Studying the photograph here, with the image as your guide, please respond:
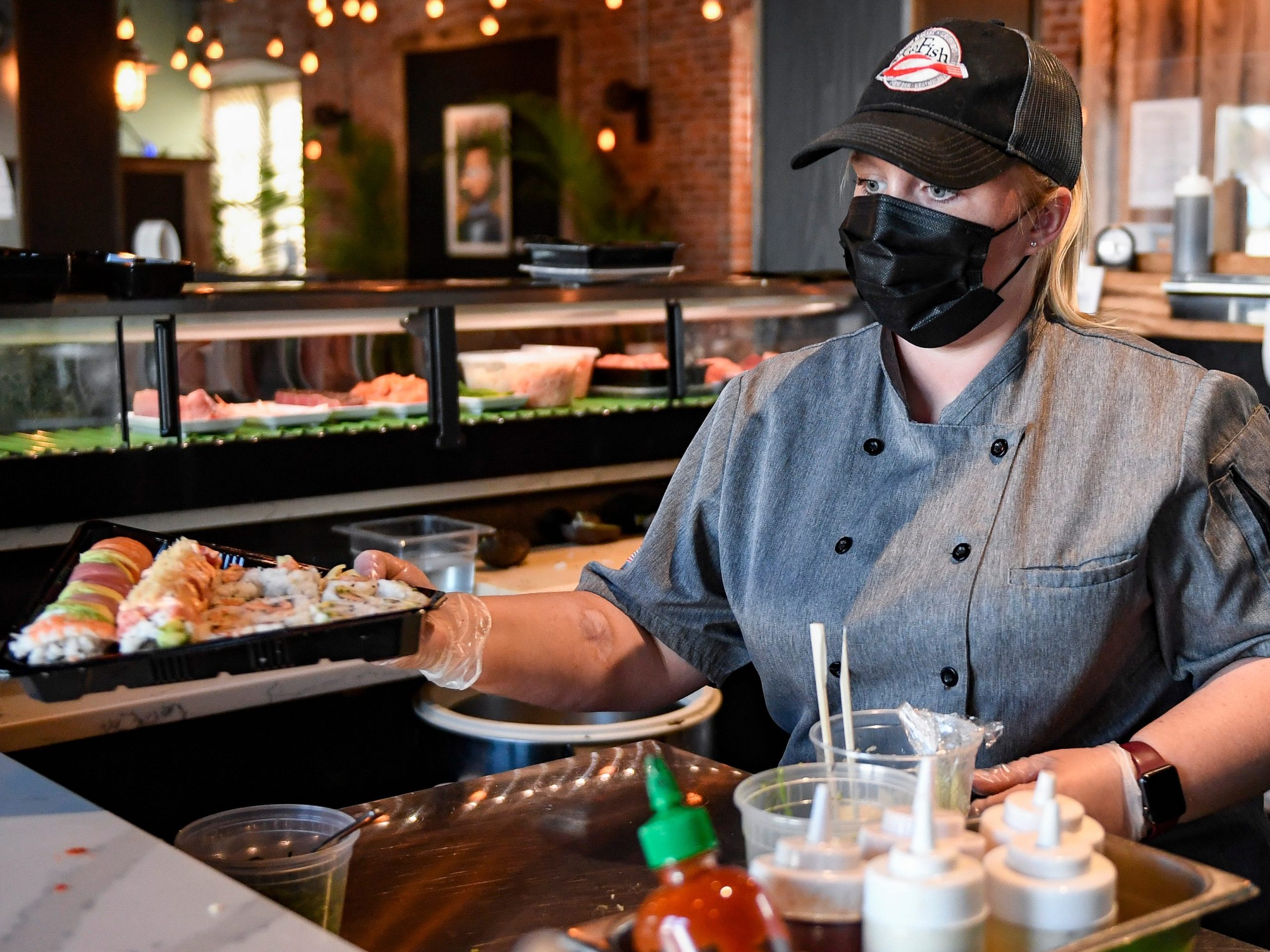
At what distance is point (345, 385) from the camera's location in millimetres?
3404

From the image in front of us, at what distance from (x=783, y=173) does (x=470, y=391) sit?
67.6 inches

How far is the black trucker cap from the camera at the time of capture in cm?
162

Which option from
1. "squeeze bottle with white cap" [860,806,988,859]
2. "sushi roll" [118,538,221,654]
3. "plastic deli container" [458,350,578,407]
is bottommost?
"squeeze bottle with white cap" [860,806,988,859]

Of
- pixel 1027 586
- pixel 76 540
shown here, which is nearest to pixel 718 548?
pixel 1027 586

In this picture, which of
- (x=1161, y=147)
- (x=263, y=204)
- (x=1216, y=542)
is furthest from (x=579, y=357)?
(x=263, y=204)

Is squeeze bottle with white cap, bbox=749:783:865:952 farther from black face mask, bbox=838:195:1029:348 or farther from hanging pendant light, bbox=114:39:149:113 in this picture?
hanging pendant light, bbox=114:39:149:113

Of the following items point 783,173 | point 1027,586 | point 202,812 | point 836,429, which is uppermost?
point 783,173

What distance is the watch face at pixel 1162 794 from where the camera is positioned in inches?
60.1

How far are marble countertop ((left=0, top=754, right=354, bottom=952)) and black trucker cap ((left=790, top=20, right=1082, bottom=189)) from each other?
990 mm

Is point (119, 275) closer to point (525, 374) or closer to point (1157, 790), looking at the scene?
point (525, 374)

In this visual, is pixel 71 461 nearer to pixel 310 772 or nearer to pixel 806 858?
pixel 310 772

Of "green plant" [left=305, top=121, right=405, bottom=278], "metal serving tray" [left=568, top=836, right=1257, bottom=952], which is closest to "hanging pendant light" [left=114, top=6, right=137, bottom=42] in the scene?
"green plant" [left=305, top=121, right=405, bottom=278]

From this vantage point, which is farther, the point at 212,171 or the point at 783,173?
the point at 212,171

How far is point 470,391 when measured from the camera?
11.9ft
